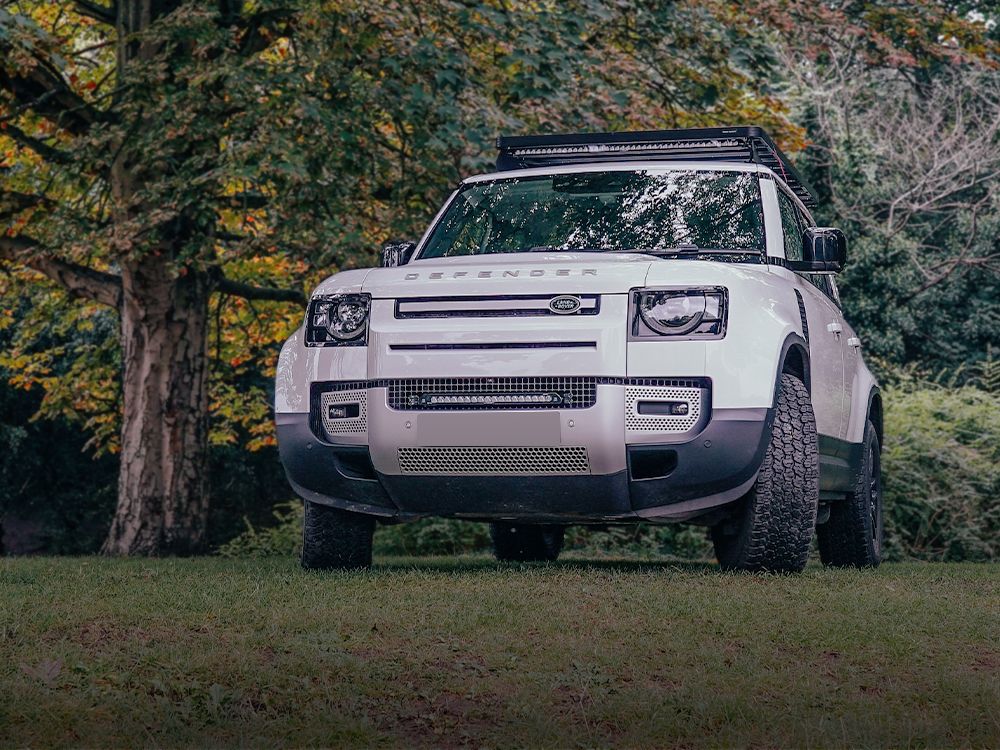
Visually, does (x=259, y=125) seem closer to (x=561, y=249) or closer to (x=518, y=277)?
(x=561, y=249)

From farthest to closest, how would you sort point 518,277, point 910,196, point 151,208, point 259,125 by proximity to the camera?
point 910,196 → point 151,208 → point 259,125 → point 518,277

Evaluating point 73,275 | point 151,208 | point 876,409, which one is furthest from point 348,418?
point 73,275

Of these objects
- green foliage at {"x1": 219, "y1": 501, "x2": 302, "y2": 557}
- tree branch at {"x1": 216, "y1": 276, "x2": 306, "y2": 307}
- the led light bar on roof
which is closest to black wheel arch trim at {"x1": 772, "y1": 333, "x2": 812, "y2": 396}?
the led light bar on roof

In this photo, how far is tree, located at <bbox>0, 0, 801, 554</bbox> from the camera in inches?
513

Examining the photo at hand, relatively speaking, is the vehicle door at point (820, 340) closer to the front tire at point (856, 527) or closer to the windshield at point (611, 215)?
the windshield at point (611, 215)

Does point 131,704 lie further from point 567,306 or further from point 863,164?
point 863,164

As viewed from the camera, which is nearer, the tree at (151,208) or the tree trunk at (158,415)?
the tree at (151,208)

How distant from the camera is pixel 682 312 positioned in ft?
23.7

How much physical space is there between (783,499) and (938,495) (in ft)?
25.5

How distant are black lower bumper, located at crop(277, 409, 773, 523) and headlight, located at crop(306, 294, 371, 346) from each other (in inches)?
17.3

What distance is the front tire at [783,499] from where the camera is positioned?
7.57 meters

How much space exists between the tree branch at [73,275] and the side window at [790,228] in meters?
7.89

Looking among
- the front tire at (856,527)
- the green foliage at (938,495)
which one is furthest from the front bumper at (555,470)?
the green foliage at (938,495)

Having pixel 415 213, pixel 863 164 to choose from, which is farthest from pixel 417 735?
pixel 863 164
